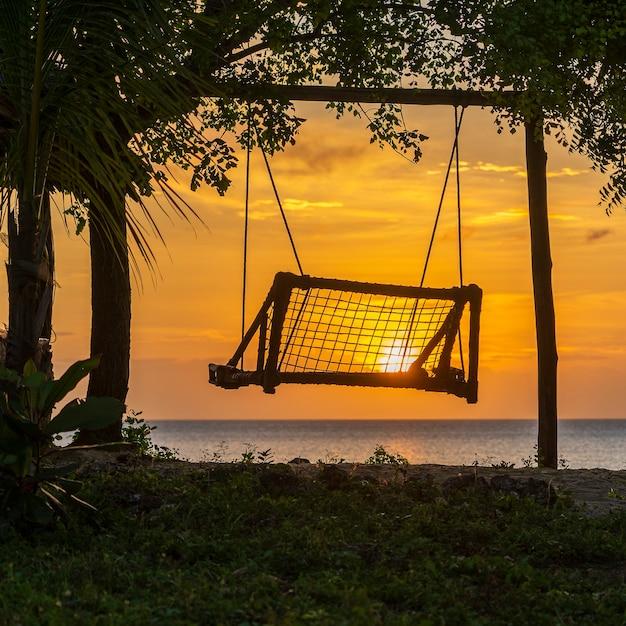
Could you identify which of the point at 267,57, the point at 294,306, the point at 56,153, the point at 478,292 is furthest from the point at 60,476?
the point at 267,57

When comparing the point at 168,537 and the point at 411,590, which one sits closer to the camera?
the point at 411,590

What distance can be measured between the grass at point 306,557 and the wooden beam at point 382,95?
4.69 metres

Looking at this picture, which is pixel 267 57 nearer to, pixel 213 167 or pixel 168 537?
pixel 213 167

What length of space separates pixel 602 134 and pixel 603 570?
9120 millimetres

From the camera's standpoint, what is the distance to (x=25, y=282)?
26.0 ft

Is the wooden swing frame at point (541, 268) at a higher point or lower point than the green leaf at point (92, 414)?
higher

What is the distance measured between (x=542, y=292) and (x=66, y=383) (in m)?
7.48

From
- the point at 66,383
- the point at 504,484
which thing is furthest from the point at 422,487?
the point at 66,383

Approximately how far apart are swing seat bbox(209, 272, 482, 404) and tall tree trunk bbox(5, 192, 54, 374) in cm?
228

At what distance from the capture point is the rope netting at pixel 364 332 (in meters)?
10.1

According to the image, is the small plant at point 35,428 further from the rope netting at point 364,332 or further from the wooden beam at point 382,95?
the wooden beam at point 382,95

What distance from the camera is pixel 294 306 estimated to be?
10.0 m

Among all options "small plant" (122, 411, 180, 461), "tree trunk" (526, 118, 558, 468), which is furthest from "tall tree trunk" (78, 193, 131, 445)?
"tree trunk" (526, 118, 558, 468)

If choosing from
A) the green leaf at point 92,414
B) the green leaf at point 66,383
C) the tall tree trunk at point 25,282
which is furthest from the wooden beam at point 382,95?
the green leaf at point 92,414
